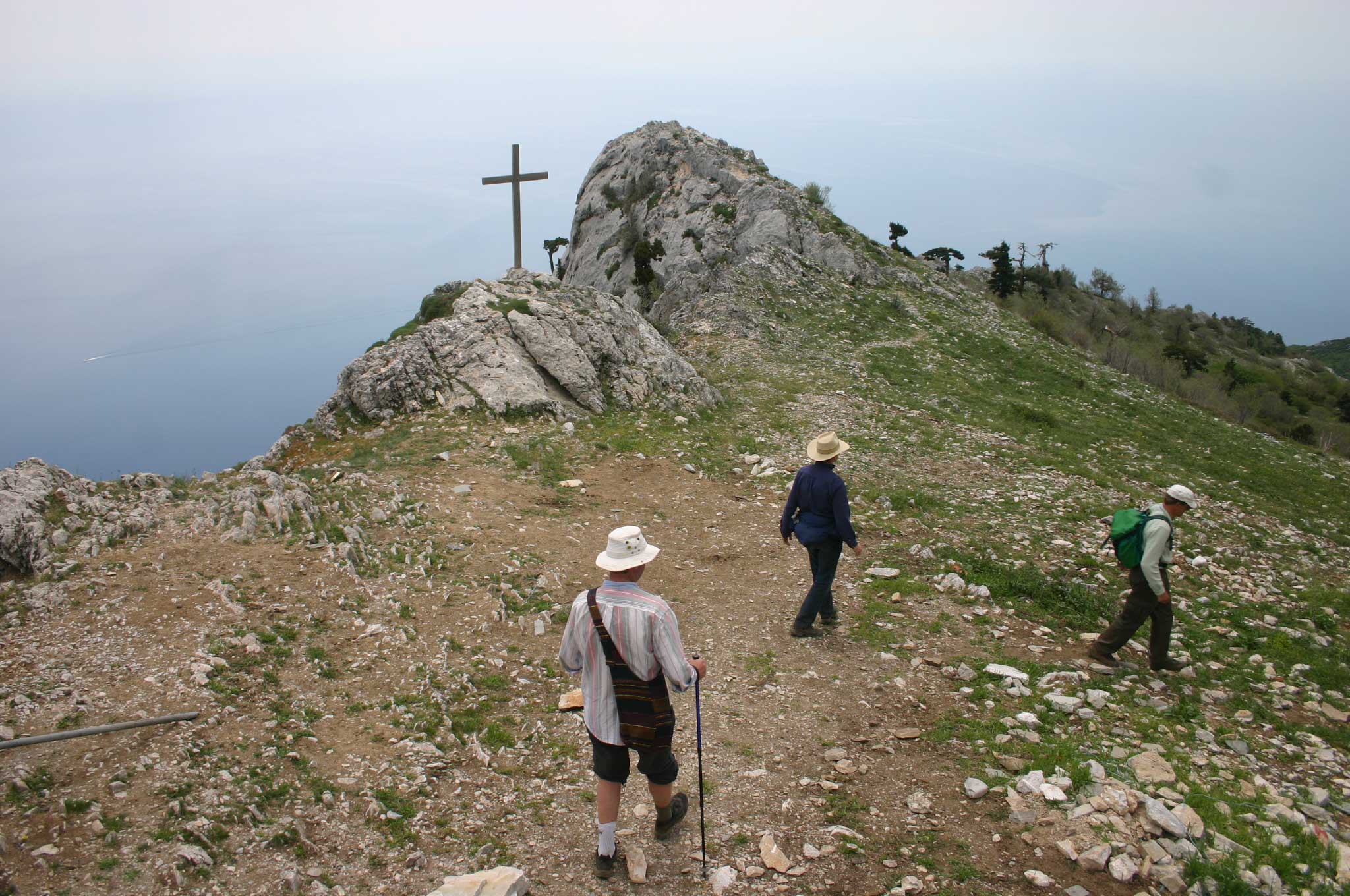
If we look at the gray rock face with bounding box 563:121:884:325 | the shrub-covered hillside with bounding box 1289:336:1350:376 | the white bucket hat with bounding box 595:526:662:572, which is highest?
the gray rock face with bounding box 563:121:884:325

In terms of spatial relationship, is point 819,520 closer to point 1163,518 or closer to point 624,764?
point 1163,518

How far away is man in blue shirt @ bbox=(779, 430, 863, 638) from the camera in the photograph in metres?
8.18

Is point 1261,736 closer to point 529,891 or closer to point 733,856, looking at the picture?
point 733,856

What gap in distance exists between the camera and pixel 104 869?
4.60 metres

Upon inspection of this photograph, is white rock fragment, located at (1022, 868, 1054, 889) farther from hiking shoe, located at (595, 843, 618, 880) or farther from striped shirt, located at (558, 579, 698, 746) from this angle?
hiking shoe, located at (595, 843, 618, 880)

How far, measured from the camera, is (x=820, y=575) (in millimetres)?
8508

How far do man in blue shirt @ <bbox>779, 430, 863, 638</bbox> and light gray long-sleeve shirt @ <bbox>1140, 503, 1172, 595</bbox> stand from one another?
2.94 metres

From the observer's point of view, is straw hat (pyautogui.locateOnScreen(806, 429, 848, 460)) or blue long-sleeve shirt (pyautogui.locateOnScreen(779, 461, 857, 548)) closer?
blue long-sleeve shirt (pyautogui.locateOnScreen(779, 461, 857, 548))

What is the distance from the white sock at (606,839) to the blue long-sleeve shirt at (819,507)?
4203 mm

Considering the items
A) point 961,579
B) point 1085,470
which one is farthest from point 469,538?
point 1085,470

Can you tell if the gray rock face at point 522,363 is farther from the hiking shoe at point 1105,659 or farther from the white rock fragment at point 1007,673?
the hiking shoe at point 1105,659

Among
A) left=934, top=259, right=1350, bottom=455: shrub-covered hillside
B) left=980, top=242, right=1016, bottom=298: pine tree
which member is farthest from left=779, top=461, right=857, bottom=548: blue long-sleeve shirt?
left=980, top=242, right=1016, bottom=298: pine tree

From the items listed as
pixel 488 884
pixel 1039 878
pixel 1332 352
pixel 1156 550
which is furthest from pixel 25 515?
pixel 1332 352

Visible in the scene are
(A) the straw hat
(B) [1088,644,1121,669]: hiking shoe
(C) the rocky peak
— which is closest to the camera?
(B) [1088,644,1121,669]: hiking shoe
